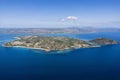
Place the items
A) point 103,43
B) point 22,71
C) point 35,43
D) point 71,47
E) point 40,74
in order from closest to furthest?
point 40,74, point 22,71, point 71,47, point 35,43, point 103,43

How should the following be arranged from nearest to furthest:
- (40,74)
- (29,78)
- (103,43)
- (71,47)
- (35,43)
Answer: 1. (29,78)
2. (40,74)
3. (71,47)
4. (35,43)
5. (103,43)

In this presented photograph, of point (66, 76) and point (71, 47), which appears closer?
point (66, 76)

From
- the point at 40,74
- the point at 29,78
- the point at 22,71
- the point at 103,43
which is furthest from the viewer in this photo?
the point at 103,43

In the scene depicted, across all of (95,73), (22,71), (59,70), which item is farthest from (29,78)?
(95,73)

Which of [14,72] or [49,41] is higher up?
[49,41]

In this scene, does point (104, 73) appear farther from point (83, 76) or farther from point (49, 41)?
point (49, 41)

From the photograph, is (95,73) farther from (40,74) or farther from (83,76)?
(40,74)

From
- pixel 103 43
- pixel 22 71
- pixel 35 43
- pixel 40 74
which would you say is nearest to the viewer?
pixel 40 74

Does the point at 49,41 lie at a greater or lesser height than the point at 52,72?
greater

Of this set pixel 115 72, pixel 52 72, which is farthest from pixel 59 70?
pixel 115 72
